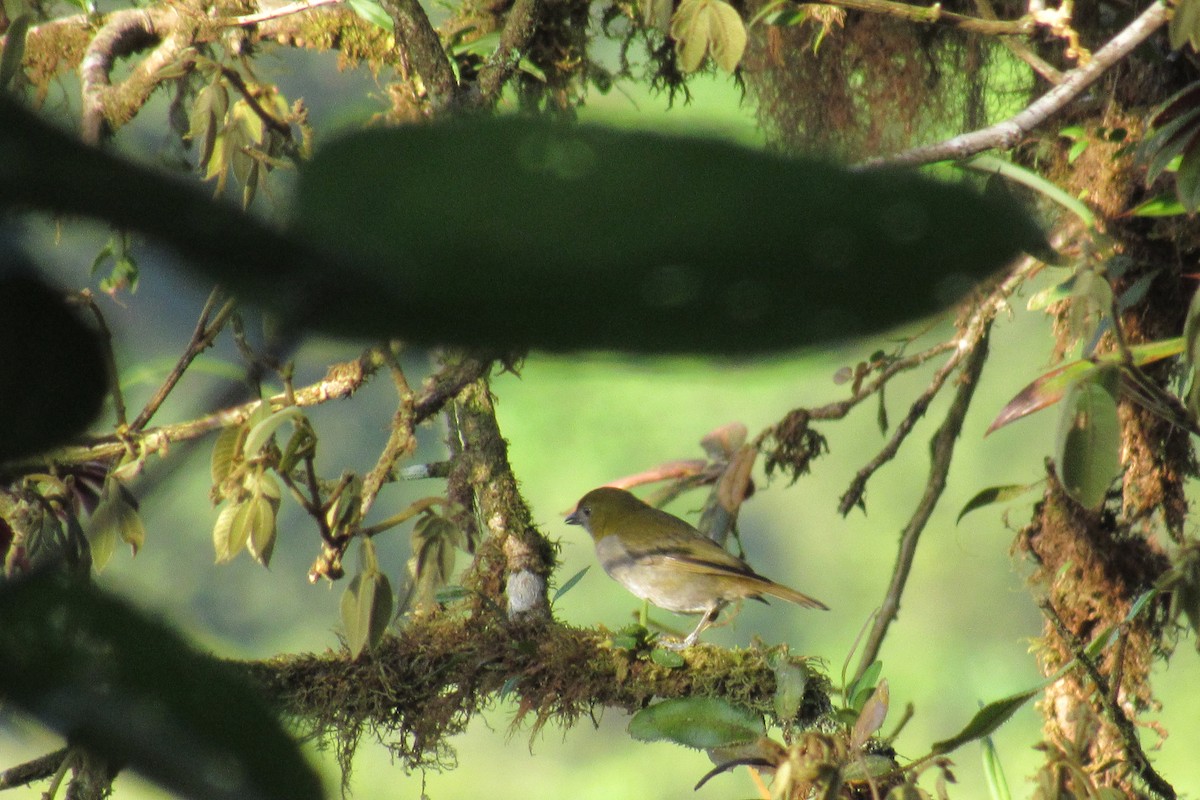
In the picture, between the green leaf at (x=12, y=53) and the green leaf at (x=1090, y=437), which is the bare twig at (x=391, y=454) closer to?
the green leaf at (x=12, y=53)

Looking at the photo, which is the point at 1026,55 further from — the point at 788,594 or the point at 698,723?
the point at 788,594

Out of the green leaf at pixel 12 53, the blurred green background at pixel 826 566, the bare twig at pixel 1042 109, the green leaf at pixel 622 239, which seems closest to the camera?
the green leaf at pixel 622 239

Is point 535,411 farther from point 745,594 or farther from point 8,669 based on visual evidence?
point 8,669

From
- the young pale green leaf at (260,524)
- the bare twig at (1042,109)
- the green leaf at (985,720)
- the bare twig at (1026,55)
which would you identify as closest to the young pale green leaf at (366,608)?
the young pale green leaf at (260,524)

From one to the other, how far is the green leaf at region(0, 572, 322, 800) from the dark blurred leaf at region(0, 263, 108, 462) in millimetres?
37

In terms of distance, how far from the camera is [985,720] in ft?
3.41

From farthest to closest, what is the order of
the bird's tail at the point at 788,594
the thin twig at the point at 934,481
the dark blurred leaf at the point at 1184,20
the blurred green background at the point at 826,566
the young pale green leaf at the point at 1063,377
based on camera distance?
the blurred green background at the point at 826,566 → the bird's tail at the point at 788,594 → the thin twig at the point at 934,481 → the young pale green leaf at the point at 1063,377 → the dark blurred leaf at the point at 1184,20

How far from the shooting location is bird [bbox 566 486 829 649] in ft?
6.52

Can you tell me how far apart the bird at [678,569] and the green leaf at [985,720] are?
2.75ft

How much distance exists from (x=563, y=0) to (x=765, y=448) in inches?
28.1

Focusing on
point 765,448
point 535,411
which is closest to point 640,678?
point 765,448

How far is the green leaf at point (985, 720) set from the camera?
1023 millimetres

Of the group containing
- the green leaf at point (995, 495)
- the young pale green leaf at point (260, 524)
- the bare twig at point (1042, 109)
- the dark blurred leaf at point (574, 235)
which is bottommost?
the green leaf at point (995, 495)

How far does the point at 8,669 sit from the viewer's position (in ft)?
0.66
